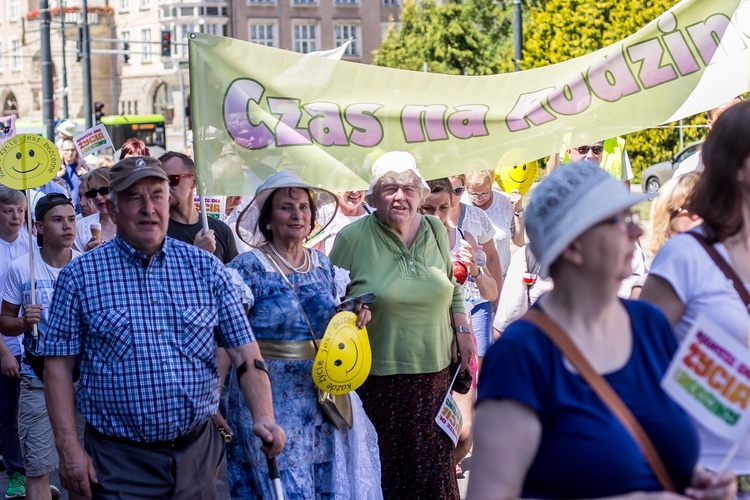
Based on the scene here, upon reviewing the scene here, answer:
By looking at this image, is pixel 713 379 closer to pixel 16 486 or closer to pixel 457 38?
pixel 16 486

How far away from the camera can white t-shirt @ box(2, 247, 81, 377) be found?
6.79 metres

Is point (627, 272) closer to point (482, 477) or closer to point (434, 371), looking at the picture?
point (482, 477)

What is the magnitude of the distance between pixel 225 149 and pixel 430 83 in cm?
127

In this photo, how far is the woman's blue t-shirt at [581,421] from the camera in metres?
2.62

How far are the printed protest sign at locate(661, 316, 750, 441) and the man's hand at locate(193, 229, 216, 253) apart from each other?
12.3ft

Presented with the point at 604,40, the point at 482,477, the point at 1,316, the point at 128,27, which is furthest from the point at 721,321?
the point at 128,27

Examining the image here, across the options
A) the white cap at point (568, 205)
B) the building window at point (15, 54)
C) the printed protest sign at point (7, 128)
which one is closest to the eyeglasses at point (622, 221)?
the white cap at point (568, 205)

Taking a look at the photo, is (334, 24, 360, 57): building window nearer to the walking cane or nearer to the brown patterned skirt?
the brown patterned skirt

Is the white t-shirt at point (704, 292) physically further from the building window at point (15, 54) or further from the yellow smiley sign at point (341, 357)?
the building window at point (15, 54)

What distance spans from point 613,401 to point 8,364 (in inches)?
205

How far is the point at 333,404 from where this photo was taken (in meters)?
5.39

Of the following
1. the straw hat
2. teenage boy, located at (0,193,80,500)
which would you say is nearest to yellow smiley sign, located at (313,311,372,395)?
the straw hat

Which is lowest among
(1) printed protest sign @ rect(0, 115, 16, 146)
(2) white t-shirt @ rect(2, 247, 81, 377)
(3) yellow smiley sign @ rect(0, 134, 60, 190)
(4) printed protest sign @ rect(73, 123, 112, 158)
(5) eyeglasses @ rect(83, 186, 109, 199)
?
(2) white t-shirt @ rect(2, 247, 81, 377)

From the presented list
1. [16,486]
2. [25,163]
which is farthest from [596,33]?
[16,486]
